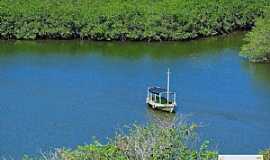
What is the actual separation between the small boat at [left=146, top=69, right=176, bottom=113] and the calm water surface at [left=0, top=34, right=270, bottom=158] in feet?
0.89

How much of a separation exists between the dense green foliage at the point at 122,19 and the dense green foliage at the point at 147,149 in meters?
→ 28.1

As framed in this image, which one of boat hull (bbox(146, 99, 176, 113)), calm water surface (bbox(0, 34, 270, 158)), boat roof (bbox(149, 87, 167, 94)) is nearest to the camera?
calm water surface (bbox(0, 34, 270, 158))

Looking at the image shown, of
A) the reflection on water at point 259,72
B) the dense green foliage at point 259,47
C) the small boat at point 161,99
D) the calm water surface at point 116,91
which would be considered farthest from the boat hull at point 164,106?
the dense green foliage at point 259,47

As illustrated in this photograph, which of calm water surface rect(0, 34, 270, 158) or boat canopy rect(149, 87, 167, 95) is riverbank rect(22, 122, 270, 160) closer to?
calm water surface rect(0, 34, 270, 158)

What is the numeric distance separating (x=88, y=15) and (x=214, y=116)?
18.1m

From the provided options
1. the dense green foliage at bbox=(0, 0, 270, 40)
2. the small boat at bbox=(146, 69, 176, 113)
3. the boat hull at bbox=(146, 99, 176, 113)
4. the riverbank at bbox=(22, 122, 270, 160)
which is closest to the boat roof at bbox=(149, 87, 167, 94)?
the small boat at bbox=(146, 69, 176, 113)

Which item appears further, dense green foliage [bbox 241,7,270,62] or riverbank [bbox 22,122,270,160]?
dense green foliage [bbox 241,7,270,62]

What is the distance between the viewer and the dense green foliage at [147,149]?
18422 millimetres

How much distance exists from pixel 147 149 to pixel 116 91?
1699 cm

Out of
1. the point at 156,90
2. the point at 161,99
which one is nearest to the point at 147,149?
the point at 161,99

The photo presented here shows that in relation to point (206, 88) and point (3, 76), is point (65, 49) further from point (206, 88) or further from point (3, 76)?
point (206, 88)

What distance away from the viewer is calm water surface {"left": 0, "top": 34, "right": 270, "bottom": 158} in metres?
29.8

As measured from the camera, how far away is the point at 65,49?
44.8 metres

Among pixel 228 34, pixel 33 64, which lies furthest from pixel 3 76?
pixel 228 34
